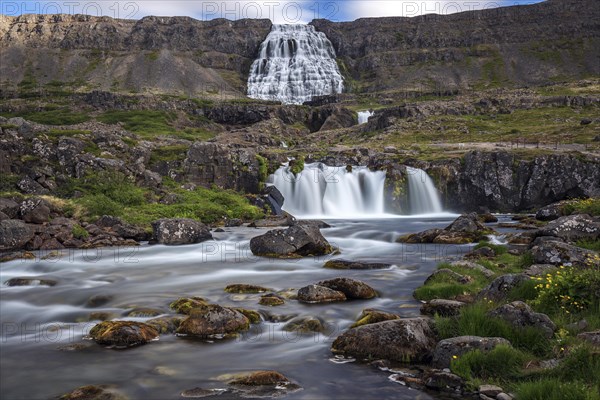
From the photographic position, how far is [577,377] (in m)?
6.89

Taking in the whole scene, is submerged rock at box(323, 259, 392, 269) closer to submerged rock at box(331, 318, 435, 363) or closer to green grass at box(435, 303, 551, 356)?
green grass at box(435, 303, 551, 356)

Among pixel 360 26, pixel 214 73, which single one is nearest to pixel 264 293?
pixel 214 73

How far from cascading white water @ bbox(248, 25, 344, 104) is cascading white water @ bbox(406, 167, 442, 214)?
99.8 m

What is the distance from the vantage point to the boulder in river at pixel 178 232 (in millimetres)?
24641

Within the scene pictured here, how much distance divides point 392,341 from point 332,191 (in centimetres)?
3388

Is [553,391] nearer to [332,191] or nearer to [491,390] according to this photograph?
[491,390]

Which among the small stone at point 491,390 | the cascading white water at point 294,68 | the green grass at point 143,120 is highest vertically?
the cascading white water at point 294,68

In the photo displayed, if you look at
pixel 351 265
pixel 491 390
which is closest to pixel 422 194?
pixel 351 265

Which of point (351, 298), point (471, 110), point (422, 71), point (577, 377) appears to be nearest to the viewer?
point (577, 377)

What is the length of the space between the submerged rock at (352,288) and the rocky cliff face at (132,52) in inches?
5065

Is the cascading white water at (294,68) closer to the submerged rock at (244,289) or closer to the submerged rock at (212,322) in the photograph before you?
the submerged rock at (244,289)

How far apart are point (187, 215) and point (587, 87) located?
102990mm

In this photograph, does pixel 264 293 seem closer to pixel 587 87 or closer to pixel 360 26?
pixel 587 87

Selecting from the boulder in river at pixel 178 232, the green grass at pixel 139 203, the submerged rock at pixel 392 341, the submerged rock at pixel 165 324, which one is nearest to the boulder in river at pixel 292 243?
the boulder in river at pixel 178 232
